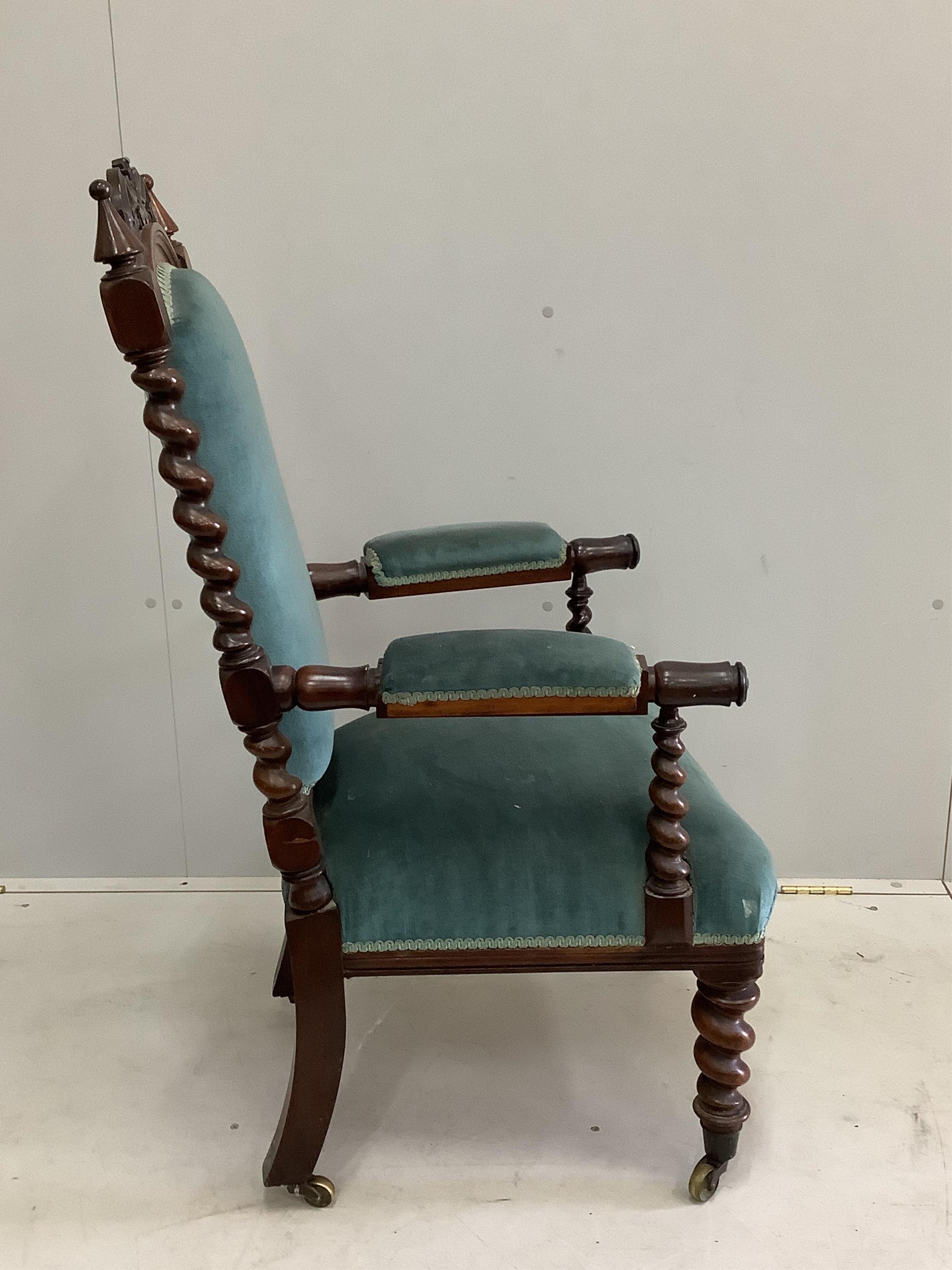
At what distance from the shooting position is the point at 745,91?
1.68m

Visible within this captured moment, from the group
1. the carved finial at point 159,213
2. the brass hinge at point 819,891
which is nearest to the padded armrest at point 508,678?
the carved finial at point 159,213

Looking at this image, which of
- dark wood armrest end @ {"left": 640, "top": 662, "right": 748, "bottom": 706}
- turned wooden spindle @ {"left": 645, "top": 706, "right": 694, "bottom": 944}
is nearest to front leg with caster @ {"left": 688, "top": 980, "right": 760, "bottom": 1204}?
turned wooden spindle @ {"left": 645, "top": 706, "right": 694, "bottom": 944}

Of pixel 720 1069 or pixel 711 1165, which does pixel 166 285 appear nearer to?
pixel 720 1069

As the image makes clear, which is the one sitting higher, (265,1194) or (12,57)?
(12,57)

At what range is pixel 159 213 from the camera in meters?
1.27

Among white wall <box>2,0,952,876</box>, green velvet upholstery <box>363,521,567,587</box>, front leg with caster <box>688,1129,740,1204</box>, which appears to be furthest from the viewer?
white wall <box>2,0,952,876</box>

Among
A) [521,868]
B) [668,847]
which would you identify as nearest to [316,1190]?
[521,868]

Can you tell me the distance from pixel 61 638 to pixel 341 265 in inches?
34.8

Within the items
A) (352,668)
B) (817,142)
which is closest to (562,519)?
(817,142)

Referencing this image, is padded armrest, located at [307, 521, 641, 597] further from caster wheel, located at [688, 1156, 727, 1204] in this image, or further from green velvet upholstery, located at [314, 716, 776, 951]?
caster wheel, located at [688, 1156, 727, 1204]

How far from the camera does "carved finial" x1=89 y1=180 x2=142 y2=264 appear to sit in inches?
36.6

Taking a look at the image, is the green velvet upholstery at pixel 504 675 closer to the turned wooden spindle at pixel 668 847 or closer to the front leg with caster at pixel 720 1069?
the turned wooden spindle at pixel 668 847

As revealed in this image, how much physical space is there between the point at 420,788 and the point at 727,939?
40 centimetres

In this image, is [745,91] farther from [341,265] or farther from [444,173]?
[341,265]
